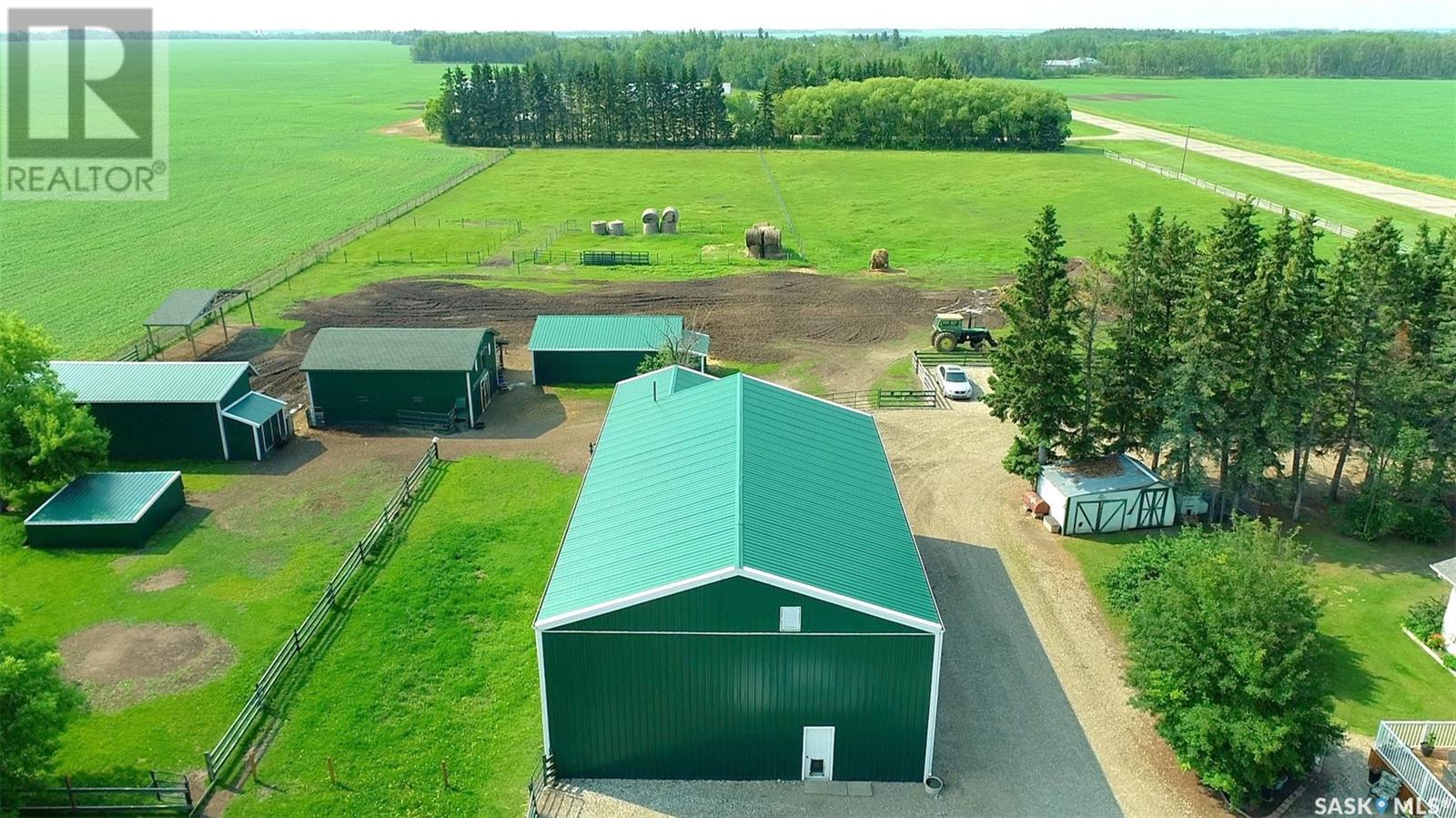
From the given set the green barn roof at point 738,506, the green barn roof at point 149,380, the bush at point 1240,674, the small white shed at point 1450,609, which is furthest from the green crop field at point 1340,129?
the green barn roof at point 149,380

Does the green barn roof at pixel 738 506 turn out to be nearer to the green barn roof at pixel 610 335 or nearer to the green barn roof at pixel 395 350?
the green barn roof at pixel 395 350

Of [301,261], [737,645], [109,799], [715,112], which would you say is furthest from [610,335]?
[715,112]

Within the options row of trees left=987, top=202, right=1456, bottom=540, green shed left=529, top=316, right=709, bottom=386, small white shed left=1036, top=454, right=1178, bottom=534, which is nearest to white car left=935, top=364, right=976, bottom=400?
row of trees left=987, top=202, right=1456, bottom=540

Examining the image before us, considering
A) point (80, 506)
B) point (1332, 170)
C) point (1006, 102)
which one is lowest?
point (80, 506)

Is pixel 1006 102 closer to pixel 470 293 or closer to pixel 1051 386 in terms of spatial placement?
pixel 470 293

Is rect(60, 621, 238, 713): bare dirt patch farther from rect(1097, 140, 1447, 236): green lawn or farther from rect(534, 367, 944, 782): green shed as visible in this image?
rect(1097, 140, 1447, 236): green lawn

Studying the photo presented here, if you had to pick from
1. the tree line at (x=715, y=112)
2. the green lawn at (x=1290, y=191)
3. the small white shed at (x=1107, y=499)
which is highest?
the tree line at (x=715, y=112)

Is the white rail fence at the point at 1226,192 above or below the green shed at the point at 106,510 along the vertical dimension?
above

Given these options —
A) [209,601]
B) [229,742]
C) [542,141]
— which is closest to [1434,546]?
[229,742]
